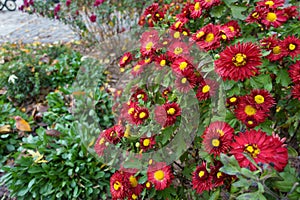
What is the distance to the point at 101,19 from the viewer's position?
4.28m

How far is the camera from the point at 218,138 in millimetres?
1111

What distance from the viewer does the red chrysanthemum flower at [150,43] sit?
1401 millimetres

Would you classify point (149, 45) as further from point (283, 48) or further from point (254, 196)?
point (254, 196)

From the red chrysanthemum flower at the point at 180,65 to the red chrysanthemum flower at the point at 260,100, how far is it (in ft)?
0.89

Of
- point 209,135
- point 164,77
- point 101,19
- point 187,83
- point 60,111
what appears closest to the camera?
point 209,135

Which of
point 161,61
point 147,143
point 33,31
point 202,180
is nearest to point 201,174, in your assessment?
point 202,180

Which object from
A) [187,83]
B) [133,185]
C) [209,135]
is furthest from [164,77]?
[133,185]

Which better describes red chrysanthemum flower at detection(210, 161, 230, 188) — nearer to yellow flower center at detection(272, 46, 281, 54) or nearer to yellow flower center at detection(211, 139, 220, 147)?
yellow flower center at detection(211, 139, 220, 147)

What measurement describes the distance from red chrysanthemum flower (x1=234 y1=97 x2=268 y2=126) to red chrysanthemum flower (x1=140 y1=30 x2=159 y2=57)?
0.48m

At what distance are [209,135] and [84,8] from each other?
3.77 meters

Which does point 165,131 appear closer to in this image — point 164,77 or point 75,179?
point 164,77

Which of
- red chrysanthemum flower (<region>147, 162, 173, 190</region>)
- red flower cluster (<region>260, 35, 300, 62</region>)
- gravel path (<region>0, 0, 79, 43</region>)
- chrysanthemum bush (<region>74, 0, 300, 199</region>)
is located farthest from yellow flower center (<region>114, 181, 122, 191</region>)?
gravel path (<region>0, 0, 79, 43</region>)

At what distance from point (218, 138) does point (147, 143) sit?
0.34 metres

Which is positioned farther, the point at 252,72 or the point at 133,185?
the point at 133,185
